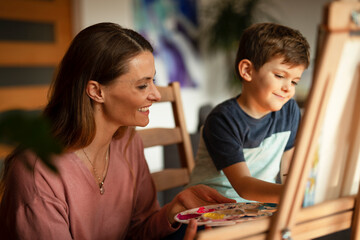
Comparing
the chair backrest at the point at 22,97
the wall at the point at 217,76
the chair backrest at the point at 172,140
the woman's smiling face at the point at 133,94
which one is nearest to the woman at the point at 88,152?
the woman's smiling face at the point at 133,94

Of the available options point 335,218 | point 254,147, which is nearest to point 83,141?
point 254,147

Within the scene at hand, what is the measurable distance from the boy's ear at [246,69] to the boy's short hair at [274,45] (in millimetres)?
15

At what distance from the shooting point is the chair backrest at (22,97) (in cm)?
345

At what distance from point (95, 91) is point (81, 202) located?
31 cm

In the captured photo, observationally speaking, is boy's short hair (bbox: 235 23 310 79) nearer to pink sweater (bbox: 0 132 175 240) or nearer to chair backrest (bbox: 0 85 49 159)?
pink sweater (bbox: 0 132 175 240)

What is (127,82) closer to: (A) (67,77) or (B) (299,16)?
(A) (67,77)

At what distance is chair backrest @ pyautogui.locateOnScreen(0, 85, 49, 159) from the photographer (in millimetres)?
3449

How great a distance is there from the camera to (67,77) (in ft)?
3.82

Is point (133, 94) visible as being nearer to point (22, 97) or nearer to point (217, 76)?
point (22, 97)

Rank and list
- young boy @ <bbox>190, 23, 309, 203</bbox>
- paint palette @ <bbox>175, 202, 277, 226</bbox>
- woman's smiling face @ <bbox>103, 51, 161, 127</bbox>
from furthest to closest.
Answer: young boy @ <bbox>190, 23, 309, 203</bbox>, woman's smiling face @ <bbox>103, 51, 161, 127</bbox>, paint palette @ <bbox>175, 202, 277, 226</bbox>

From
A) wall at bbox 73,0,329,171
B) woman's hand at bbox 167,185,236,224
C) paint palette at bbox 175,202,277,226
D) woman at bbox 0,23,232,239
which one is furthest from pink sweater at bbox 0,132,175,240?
wall at bbox 73,0,329,171

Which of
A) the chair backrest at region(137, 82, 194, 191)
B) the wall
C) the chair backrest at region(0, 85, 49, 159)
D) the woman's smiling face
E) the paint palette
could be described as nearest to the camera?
the paint palette

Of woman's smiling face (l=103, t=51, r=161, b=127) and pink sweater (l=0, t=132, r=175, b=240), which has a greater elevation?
woman's smiling face (l=103, t=51, r=161, b=127)

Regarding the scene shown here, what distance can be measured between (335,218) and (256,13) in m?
4.00
